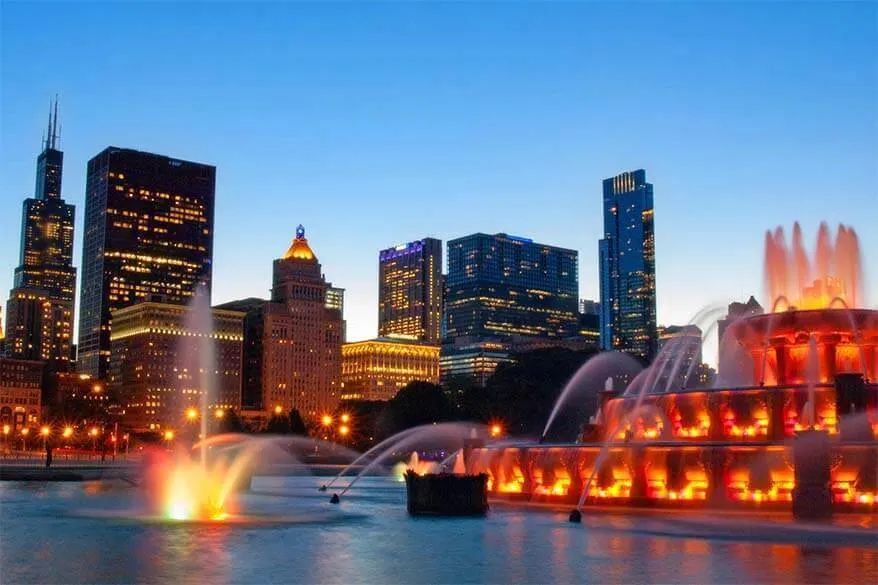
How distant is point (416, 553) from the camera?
22938 millimetres

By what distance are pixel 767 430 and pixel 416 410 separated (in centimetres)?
9920

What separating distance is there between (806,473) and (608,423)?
14.3 m

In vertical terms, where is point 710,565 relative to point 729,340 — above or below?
below

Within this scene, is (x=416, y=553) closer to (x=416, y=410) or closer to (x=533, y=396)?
(x=416, y=410)

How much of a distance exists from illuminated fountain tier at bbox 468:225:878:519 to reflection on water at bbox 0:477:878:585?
2938 mm

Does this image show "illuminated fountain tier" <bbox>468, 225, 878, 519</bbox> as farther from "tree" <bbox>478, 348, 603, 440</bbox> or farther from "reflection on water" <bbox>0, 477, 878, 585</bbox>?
"tree" <bbox>478, 348, 603, 440</bbox>

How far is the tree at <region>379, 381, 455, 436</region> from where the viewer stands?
134m

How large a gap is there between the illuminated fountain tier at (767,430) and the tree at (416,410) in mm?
A: 87978

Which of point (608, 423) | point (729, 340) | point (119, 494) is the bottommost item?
point (119, 494)

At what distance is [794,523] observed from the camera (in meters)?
28.6

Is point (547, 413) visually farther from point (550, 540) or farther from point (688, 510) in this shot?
point (550, 540)

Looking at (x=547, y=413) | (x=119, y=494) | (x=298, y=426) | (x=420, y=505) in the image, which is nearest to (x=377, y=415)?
(x=298, y=426)

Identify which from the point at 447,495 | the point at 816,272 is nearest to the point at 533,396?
the point at 816,272

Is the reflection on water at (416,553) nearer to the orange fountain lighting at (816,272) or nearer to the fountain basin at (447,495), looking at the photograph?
the fountain basin at (447,495)
